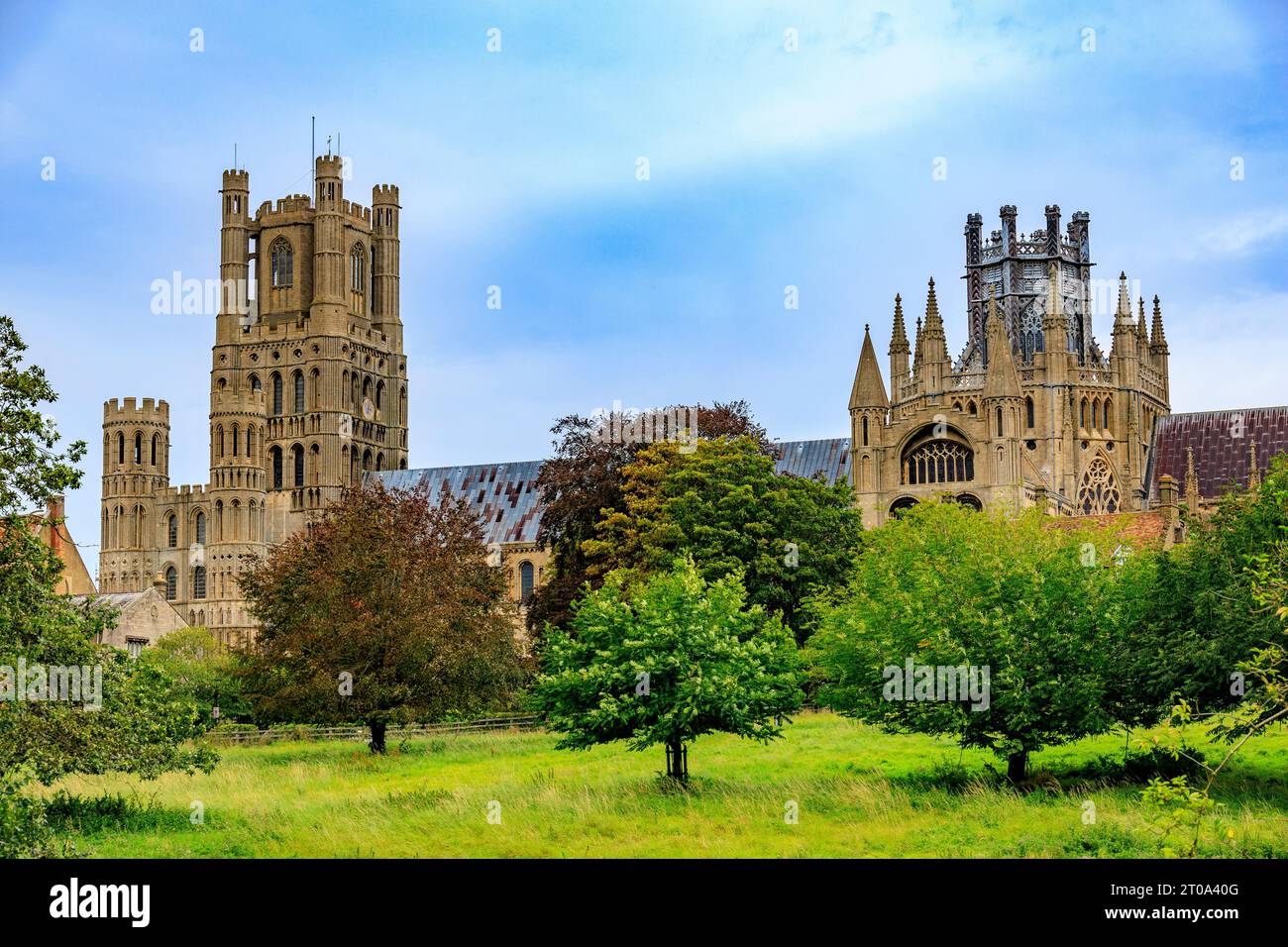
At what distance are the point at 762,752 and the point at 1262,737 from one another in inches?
365

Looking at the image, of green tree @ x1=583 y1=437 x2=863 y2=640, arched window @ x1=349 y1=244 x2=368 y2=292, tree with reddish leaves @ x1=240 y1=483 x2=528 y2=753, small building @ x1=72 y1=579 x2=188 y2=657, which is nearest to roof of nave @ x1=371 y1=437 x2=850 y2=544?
arched window @ x1=349 y1=244 x2=368 y2=292

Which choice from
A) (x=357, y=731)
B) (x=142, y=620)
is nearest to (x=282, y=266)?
(x=142, y=620)

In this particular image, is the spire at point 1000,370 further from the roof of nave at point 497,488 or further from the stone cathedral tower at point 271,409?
the stone cathedral tower at point 271,409

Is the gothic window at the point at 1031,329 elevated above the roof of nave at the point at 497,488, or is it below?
above

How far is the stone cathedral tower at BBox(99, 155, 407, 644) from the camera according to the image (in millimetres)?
104875

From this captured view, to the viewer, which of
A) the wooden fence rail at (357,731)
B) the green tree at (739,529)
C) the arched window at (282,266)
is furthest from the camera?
the arched window at (282,266)

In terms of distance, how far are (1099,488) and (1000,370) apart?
7.02 metres

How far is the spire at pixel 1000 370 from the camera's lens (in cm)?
6594

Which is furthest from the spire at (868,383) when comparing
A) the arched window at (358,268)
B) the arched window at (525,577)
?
the arched window at (358,268)

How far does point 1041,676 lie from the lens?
28.6 meters

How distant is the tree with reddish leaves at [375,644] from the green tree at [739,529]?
437 centimetres

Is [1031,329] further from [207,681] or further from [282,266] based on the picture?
[282,266]
